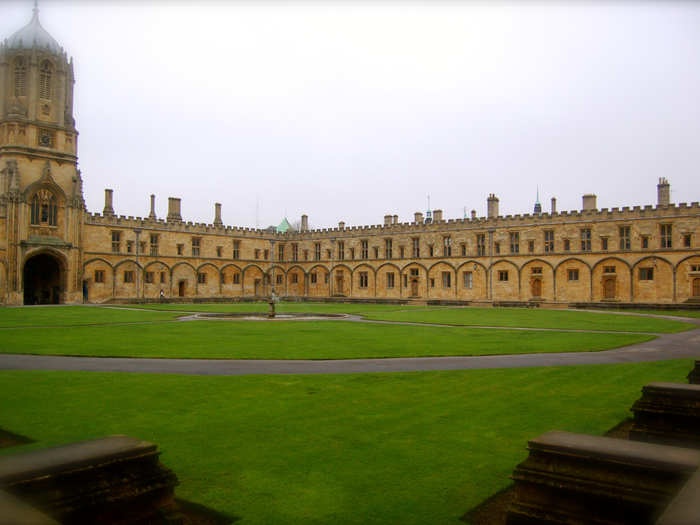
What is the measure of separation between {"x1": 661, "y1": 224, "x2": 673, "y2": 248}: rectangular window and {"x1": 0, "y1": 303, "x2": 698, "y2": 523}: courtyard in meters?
35.0

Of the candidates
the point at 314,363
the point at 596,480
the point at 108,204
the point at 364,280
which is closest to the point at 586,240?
the point at 364,280

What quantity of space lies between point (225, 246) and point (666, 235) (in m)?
43.9

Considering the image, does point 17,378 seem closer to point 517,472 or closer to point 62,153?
point 517,472

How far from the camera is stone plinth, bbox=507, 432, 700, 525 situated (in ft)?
12.2

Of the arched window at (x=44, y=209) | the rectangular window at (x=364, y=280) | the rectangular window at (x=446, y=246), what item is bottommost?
the rectangular window at (x=364, y=280)

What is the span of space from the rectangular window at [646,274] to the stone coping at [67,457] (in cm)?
5006

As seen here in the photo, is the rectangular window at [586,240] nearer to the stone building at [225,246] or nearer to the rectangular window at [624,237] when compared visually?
the stone building at [225,246]

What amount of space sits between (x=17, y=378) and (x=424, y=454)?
8357 mm

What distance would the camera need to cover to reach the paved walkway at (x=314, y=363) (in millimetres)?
11836

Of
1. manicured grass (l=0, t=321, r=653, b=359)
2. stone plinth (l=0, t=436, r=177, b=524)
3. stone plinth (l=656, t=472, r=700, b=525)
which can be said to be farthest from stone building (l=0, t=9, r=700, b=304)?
stone plinth (l=0, t=436, r=177, b=524)

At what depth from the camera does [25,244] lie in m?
46.1

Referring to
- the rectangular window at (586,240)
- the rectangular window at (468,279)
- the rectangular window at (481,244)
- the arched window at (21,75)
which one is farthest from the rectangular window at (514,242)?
the arched window at (21,75)

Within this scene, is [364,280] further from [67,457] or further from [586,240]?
[67,457]

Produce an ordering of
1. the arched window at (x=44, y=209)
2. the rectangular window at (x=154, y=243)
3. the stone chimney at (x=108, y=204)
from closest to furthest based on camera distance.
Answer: the arched window at (x=44, y=209), the stone chimney at (x=108, y=204), the rectangular window at (x=154, y=243)
